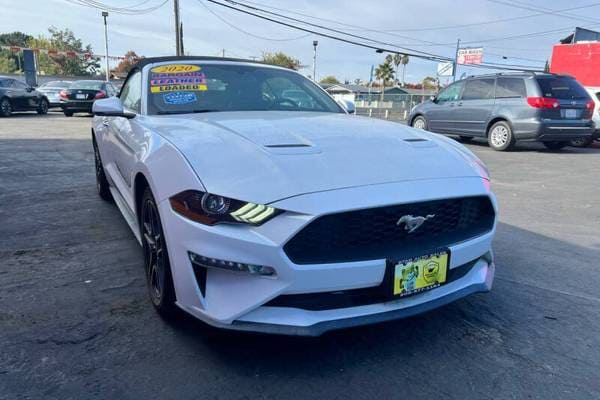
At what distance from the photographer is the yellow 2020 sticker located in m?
3.43

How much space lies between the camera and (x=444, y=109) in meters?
11.9

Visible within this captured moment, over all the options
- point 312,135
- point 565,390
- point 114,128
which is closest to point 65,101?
point 114,128

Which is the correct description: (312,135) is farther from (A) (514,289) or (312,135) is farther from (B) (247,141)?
(A) (514,289)

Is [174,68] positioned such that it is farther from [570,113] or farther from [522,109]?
[570,113]

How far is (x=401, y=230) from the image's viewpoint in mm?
2074

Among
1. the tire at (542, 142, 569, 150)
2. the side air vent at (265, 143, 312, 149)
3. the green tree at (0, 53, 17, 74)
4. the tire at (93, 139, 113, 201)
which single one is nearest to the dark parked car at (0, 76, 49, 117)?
the tire at (93, 139, 113, 201)

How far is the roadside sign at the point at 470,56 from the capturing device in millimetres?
42750

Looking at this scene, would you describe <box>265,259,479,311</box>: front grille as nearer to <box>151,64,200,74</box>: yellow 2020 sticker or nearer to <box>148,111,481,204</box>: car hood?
<box>148,111,481,204</box>: car hood

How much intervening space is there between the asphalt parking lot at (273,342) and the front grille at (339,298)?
13.5 inches

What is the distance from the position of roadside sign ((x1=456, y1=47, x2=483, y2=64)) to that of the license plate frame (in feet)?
147

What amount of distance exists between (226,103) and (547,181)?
223 inches

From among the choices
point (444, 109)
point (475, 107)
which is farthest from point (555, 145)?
point (444, 109)

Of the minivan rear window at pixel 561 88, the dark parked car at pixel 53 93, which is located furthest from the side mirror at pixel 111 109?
the dark parked car at pixel 53 93

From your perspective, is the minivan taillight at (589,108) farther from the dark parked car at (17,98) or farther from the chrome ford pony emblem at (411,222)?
the dark parked car at (17,98)
